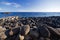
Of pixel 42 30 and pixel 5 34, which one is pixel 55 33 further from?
pixel 5 34

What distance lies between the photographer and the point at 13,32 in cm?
550

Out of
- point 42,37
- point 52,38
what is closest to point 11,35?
point 42,37

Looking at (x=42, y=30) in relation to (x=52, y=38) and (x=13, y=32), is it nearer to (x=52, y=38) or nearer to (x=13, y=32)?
(x=52, y=38)

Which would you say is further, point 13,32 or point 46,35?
point 13,32

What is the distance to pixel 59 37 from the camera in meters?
5.29

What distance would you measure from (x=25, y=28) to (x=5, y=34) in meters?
1.05

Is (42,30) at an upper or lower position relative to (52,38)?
upper

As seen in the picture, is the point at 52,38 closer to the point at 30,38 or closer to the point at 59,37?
Answer: the point at 59,37

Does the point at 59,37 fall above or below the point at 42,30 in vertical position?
below

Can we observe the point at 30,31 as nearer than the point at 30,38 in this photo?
No

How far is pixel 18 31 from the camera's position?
563cm

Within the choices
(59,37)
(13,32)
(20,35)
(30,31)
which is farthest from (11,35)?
(59,37)

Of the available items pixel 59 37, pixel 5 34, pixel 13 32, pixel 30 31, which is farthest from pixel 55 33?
pixel 5 34

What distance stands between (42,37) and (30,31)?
0.72 metres
